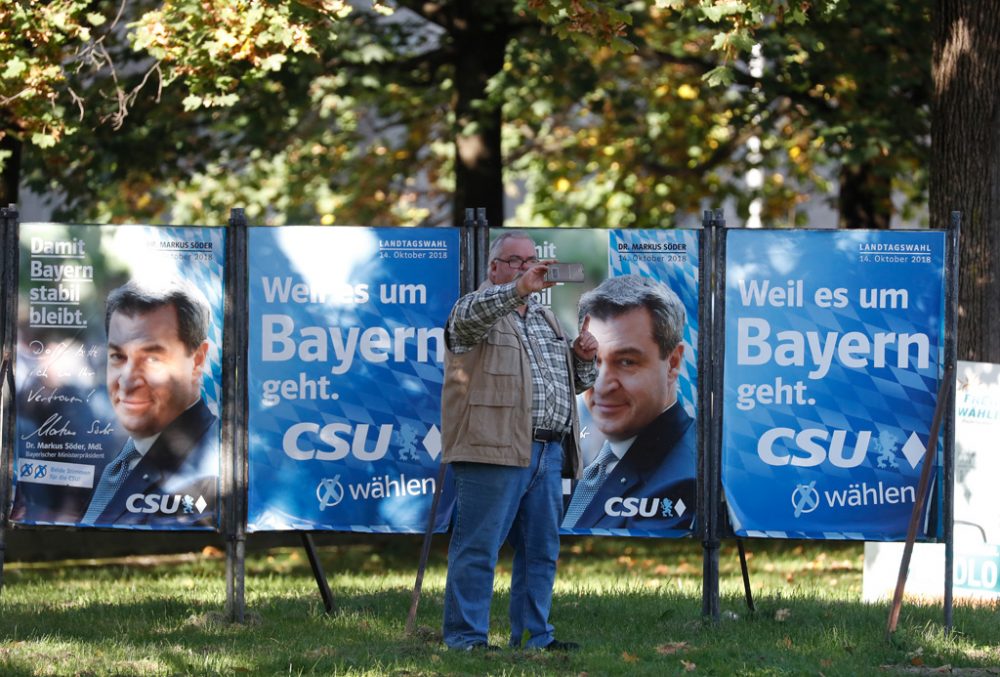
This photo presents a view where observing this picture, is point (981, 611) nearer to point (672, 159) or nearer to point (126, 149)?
point (126, 149)

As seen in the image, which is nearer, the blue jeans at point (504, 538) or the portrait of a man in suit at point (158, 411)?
the blue jeans at point (504, 538)

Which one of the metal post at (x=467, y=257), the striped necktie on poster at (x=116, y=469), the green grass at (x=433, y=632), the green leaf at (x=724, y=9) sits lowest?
the green grass at (x=433, y=632)

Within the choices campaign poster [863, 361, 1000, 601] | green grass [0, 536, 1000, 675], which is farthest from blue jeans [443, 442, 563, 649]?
campaign poster [863, 361, 1000, 601]

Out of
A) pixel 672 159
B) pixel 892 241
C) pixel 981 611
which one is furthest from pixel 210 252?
pixel 672 159

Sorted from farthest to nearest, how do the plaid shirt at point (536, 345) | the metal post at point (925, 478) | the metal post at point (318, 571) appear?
the metal post at point (318, 571) < the metal post at point (925, 478) < the plaid shirt at point (536, 345)

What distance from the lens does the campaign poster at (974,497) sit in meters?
9.46

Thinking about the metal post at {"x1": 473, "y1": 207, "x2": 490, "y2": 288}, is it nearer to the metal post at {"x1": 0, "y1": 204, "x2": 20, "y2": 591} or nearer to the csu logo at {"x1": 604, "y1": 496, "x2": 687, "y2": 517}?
the csu logo at {"x1": 604, "y1": 496, "x2": 687, "y2": 517}

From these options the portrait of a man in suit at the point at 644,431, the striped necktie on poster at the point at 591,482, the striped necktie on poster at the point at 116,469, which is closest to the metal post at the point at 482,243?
the portrait of a man in suit at the point at 644,431

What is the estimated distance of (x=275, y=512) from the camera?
8195 millimetres

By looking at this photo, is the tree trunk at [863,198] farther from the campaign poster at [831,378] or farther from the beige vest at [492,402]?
the beige vest at [492,402]

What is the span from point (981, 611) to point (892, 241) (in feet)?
7.90

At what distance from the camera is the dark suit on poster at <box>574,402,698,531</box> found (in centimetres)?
809

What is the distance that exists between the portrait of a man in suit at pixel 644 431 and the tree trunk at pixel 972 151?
3.12m

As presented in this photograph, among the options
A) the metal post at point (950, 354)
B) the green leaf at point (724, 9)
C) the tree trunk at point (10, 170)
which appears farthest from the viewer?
the tree trunk at point (10, 170)
